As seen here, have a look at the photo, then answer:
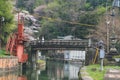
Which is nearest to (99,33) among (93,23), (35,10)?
(93,23)

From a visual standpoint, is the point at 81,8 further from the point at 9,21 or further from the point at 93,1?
the point at 9,21

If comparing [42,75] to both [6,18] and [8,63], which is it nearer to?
[8,63]

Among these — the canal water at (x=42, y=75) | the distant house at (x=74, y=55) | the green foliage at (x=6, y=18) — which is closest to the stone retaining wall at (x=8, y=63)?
the canal water at (x=42, y=75)

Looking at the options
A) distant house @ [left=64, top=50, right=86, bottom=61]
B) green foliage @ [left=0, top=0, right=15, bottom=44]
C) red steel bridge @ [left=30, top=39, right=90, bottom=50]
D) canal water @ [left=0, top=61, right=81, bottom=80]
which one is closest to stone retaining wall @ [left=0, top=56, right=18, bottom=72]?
canal water @ [left=0, top=61, right=81, bottom=80]

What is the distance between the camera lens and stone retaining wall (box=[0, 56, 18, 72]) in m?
41.6

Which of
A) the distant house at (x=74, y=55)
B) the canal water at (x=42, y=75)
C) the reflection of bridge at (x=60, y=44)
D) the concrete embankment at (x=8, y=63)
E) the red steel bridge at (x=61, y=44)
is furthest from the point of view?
the distant house at (x=74, y=55)

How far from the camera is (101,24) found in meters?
65.5

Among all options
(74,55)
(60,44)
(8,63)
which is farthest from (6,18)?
(74,55)

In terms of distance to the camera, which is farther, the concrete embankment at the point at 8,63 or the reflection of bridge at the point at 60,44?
the reflection of bridge at the point at 60,44

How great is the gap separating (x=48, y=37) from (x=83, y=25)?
16.5m

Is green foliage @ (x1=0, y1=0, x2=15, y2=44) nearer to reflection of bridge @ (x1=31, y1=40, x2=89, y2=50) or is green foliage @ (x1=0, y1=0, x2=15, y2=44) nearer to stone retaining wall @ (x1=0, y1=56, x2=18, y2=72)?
stone retaining wall @ (x1=0, y1=56, x2=18, y2=72)

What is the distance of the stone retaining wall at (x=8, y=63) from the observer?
1638 inches

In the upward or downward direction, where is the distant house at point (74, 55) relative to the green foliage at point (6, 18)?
downward

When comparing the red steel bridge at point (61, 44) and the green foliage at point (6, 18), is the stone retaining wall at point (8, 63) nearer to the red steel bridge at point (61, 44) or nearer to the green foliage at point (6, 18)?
the green foliage at point (6, 18)
